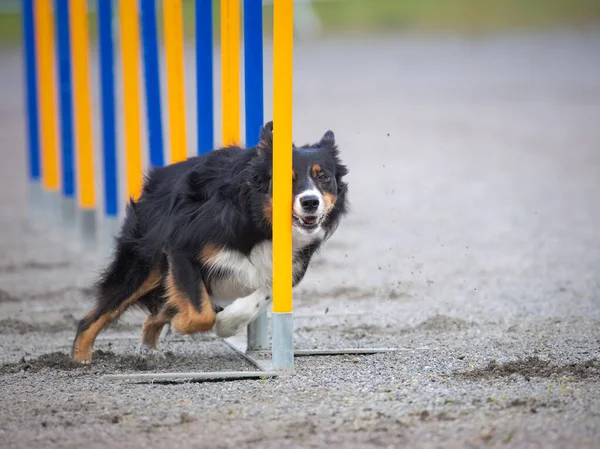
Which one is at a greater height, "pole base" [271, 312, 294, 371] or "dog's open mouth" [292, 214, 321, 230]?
"dog's open mouth" [292, 214, 321, 230]

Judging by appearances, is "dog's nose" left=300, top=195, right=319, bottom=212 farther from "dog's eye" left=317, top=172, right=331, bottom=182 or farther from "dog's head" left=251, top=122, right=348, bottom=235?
"dog's eye" left=317, top=172, right=331, bottom=182

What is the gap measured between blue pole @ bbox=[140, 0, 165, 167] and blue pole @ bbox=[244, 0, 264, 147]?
86.0 inches

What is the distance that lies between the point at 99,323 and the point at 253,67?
5.94ft

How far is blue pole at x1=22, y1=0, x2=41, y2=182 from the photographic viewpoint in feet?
43.4

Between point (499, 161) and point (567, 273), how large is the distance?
253 inches

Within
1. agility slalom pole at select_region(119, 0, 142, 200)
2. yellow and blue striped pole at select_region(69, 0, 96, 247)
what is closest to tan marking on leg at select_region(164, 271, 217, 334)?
agility slalom pole at select_region(119, 0, 142, 200)

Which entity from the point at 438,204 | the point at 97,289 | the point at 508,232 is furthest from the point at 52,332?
the point at 438,204

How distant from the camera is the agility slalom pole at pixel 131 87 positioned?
8.79 meters

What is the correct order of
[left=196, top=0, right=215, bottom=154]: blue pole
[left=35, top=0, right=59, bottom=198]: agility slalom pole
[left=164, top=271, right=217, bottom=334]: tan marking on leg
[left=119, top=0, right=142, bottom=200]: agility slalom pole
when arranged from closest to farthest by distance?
1. [left=164, top=271, right=217, bottom=334]: tan marking on leg
2. [left=196, top=0, right=215, bottom=154]: blue pole
3. [left=119, top=0, right=142, bottom=200]: agility slalom pole
4. [left=35, top=0, right=59, bottom=198]: agility slalom pole

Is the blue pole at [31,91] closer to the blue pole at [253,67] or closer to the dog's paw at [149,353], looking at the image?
the dog's paw at [149,353]

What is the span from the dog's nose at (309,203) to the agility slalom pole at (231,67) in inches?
47.0

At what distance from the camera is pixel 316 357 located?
6.19 meters

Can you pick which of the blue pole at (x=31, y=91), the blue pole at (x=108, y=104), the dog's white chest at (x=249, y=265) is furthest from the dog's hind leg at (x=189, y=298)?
the blue pole at (x=31, y=91)

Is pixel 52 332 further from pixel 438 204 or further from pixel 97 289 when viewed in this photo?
pixel 438 204
